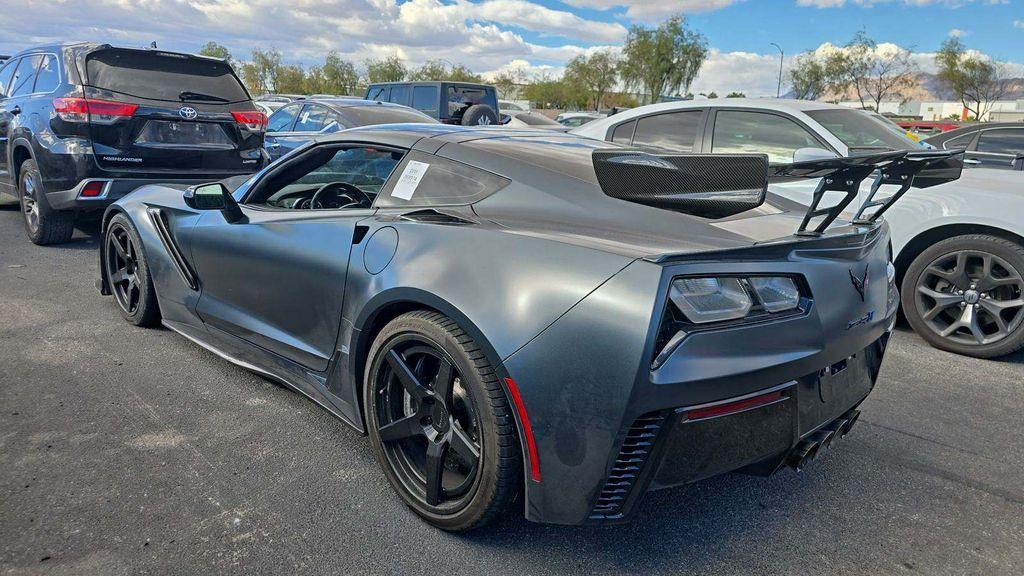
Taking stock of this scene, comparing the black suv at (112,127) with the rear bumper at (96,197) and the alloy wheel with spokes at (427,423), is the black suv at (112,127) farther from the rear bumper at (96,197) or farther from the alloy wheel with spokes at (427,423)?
the alloy wheel with spokes at (427,423)

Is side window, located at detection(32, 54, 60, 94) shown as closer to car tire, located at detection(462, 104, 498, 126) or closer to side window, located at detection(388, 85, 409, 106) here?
car tire, located at detection(462, 104, 498, 126)

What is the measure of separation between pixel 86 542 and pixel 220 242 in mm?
1526

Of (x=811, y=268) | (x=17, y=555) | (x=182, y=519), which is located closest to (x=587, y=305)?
(x=811, y=268)

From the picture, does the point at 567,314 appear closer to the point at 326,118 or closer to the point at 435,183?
the point at 435,183

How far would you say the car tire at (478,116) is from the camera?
12.3 metres

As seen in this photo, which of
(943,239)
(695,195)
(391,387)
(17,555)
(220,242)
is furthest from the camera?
(943,239)

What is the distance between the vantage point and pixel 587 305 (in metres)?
1.91

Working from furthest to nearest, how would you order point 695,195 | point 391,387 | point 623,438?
point 391,387 → point 695,195 → point 623,438

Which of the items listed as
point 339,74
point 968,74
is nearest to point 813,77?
point 968,74

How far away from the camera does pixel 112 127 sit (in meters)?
5.96

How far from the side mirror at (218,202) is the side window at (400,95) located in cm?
1118

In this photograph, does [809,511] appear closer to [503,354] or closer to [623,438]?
[623,438]

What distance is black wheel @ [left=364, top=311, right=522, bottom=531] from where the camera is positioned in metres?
2.07

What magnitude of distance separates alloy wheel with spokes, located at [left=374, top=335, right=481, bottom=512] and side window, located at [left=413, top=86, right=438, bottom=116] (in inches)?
455
